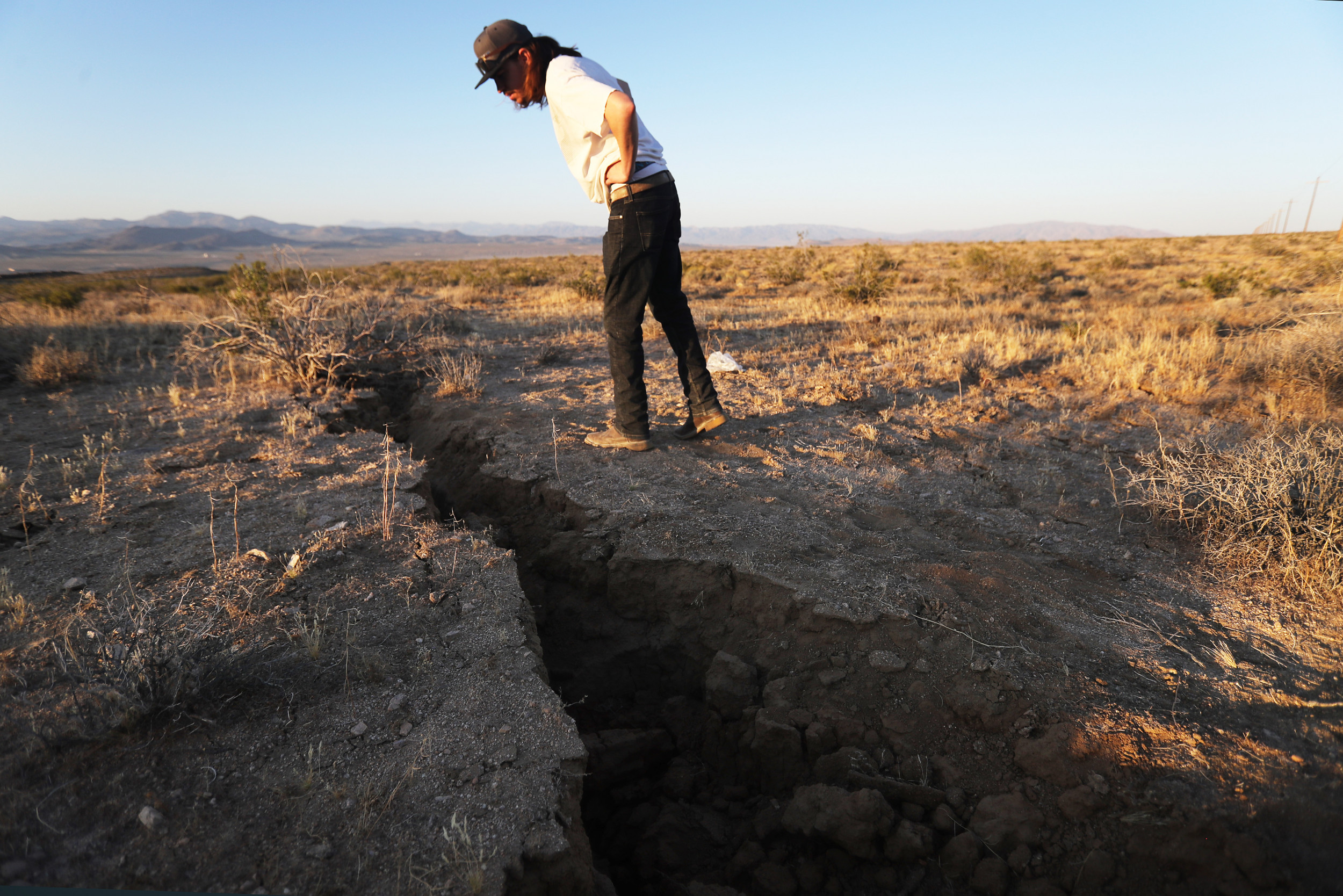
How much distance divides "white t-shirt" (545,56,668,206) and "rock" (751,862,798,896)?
2868mm

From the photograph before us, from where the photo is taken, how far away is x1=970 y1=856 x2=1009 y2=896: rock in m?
1.64

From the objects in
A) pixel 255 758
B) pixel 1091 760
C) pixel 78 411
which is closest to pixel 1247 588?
pixel 1091 760

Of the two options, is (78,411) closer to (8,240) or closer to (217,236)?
(217,236)

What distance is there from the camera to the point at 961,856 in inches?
67.2

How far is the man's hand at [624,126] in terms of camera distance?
2811 millimetres

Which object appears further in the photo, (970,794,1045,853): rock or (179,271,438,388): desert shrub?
(179,271,438,388): desert shrub

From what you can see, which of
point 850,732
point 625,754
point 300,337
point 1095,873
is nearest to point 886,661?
point 850,732

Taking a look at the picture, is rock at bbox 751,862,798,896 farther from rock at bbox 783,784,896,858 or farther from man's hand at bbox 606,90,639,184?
man's hand at bbox 606,90,639,184

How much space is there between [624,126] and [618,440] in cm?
161

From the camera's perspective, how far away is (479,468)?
12.0 ft

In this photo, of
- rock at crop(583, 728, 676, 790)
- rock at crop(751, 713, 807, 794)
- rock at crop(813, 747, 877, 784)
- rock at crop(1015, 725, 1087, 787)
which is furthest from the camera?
rock at crop(583, 728, 676, 790)

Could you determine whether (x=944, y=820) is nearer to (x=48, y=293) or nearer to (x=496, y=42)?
(x=496, y=42)

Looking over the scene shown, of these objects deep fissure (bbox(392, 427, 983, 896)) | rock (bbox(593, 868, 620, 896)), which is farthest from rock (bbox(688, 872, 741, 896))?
rock (bbox(593, 868, 620, 896))

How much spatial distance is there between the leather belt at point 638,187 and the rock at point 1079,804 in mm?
2839
